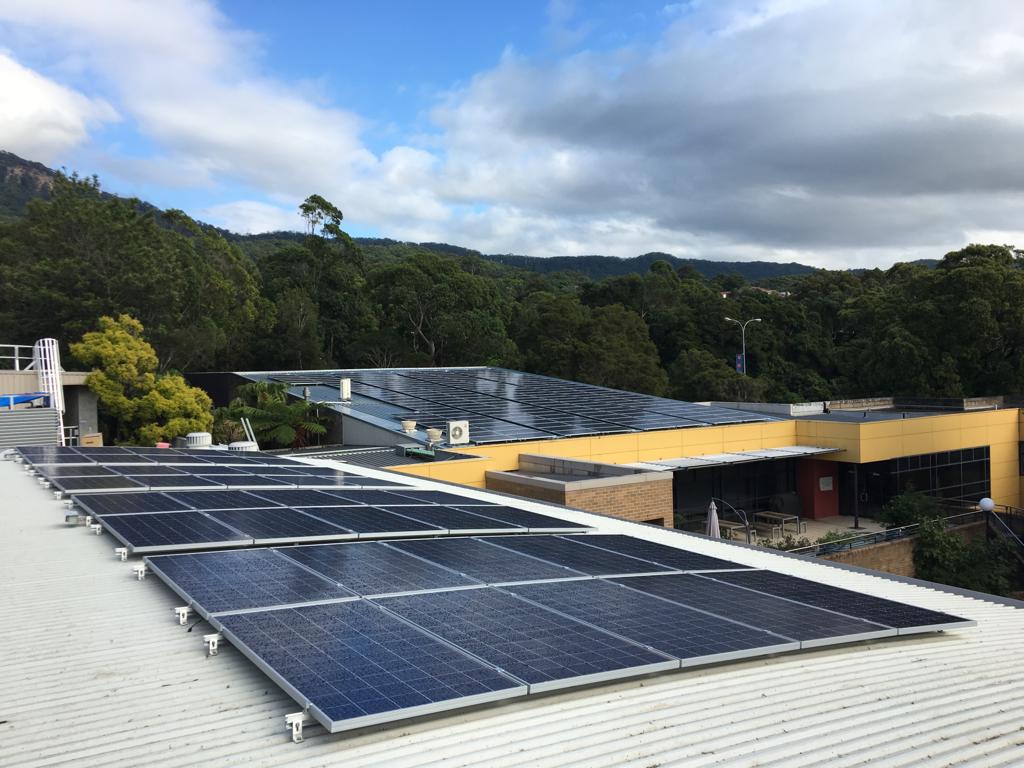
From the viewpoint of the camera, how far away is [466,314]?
2945 inches

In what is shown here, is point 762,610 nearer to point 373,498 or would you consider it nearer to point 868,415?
point 373,498

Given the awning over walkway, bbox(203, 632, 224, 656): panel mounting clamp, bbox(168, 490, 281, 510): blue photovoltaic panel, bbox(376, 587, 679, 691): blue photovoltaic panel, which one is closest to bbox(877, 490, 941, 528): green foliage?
the awning over walkway

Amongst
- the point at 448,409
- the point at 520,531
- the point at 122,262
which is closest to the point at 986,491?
the point at 448,409

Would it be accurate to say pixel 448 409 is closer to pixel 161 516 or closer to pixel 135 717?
pixel 161 516

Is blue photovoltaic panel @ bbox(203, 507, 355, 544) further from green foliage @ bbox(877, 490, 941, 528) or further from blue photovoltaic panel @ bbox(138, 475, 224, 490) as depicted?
green foliage @ bbox(877, 490, 941, 528)

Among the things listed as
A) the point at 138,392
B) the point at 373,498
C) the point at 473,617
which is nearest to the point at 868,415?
the point at 373,498

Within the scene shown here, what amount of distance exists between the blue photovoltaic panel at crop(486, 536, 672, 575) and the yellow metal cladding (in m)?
12.9

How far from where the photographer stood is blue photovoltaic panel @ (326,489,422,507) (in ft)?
48.4

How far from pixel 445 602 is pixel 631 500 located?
666 inches

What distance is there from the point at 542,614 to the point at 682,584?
278cm

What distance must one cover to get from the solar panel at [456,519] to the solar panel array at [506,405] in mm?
14189

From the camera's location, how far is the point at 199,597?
7676 mm

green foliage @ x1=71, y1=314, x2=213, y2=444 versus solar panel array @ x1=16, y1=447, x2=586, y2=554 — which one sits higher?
green foliage @ x1=71, y1=314, x2=213, y2=444

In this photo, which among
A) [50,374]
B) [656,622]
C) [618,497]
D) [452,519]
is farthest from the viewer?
[50,374]
